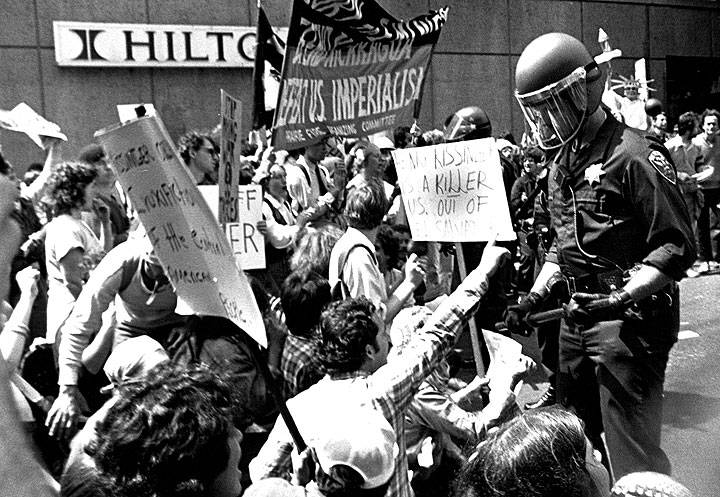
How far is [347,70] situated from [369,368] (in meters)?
3.20

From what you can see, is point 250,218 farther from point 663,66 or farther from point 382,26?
point 663,66

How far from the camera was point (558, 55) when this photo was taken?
347cm

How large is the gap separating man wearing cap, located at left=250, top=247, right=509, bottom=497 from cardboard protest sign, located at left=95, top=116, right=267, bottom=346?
279mm

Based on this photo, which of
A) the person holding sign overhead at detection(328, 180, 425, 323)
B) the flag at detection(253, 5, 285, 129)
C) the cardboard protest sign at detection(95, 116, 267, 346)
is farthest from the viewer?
the flag at detection(253, 5, 285, 129)

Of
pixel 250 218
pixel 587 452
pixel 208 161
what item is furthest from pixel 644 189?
pixel 208 161

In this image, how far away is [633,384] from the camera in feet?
11.3

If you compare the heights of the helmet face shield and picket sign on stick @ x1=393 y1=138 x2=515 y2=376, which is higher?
the helmet face shield

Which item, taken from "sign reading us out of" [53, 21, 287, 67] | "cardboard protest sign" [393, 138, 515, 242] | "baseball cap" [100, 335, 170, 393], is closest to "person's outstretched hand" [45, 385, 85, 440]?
"baseball cap" [100, 335, 170, 393]

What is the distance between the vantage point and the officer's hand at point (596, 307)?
3326mm

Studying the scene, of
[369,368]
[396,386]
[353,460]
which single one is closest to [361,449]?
[353,460]

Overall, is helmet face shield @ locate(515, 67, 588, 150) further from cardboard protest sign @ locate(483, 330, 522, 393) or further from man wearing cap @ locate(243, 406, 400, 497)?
man wearing cap @ locate(243, 406, 400, 497)

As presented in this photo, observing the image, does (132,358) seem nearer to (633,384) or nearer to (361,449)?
(361,449)

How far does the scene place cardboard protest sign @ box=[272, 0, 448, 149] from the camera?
568 cm

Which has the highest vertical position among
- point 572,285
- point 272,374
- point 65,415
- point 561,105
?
point 561,105
